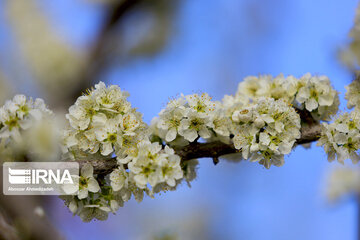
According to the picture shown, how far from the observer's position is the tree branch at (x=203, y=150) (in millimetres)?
1426

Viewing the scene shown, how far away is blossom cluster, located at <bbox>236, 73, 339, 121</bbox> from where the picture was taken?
1.64m

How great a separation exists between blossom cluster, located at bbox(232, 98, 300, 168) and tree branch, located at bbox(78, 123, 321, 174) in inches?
3.4

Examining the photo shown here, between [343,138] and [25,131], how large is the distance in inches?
48.2

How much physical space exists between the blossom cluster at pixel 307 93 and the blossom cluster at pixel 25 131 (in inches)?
34.9

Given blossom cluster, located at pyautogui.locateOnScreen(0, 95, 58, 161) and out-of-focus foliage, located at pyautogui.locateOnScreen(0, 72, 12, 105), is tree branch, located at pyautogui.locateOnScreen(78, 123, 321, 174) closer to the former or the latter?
blossom cluster, located at pyautogui.locateOnScreen(0, 95, 58, 161)

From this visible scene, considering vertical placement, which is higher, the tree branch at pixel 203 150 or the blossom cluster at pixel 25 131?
the blossom cluster at pixel 25 131

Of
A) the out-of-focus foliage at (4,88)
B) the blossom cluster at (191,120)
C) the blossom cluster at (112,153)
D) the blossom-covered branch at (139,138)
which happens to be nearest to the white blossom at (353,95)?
the blossom-covered branch at (139,138)

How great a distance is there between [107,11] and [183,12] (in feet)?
4.20

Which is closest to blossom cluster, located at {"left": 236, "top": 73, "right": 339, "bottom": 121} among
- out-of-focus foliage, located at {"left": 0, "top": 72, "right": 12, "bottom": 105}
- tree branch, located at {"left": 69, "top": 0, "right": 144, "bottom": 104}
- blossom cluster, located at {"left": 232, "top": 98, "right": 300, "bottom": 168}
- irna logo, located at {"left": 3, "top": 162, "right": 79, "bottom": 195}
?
blossom cluster, located at {"left": 232, "top": 98, "right": 300, "bottom": 168}

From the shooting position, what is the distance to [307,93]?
164cm

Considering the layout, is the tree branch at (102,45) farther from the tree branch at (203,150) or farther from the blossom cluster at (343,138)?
the blossom cluster at (343,138)

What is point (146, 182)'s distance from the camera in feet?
4.34

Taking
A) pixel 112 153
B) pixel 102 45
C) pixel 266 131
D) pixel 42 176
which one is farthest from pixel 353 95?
pixel 102 45

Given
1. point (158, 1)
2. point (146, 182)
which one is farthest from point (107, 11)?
point (146, 182)
